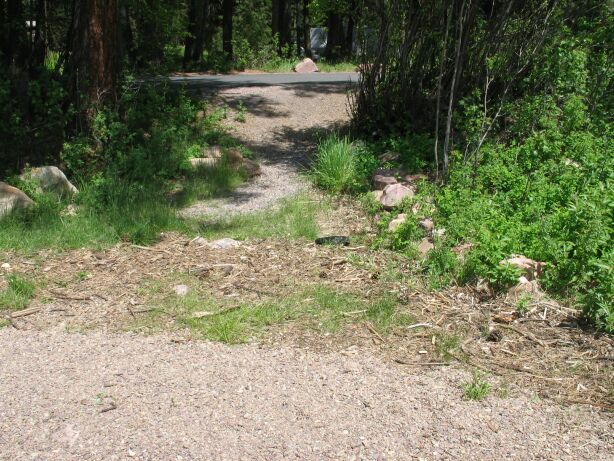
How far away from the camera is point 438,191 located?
7383mm

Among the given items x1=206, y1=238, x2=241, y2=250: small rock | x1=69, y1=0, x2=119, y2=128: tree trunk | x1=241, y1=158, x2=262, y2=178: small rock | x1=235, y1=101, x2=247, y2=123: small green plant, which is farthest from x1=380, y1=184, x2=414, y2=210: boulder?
x1=235, y1=101, x2=247, y2=123: small green plant

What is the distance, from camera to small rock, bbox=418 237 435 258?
617 centimetres

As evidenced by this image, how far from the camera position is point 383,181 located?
8547 millimetres

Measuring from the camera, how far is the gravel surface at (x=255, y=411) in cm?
361

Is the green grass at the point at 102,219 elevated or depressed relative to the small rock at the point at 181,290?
elevated

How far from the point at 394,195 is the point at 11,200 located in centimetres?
428

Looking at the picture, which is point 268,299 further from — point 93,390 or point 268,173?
point 268,173

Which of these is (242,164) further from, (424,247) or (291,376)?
(291,376)

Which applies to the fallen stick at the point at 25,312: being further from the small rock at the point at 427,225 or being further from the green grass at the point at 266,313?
the small rock at the point at 427,225

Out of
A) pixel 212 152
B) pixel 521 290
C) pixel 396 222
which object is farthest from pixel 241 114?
pixel 521 290

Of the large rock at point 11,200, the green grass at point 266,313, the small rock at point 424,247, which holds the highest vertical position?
the large rock at point 11,200

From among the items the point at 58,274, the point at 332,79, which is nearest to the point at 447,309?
the point at 58,274

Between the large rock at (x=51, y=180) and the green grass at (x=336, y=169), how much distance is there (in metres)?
3.17

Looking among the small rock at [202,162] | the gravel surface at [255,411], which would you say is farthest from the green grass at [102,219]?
the gravel surface at [255,411]
